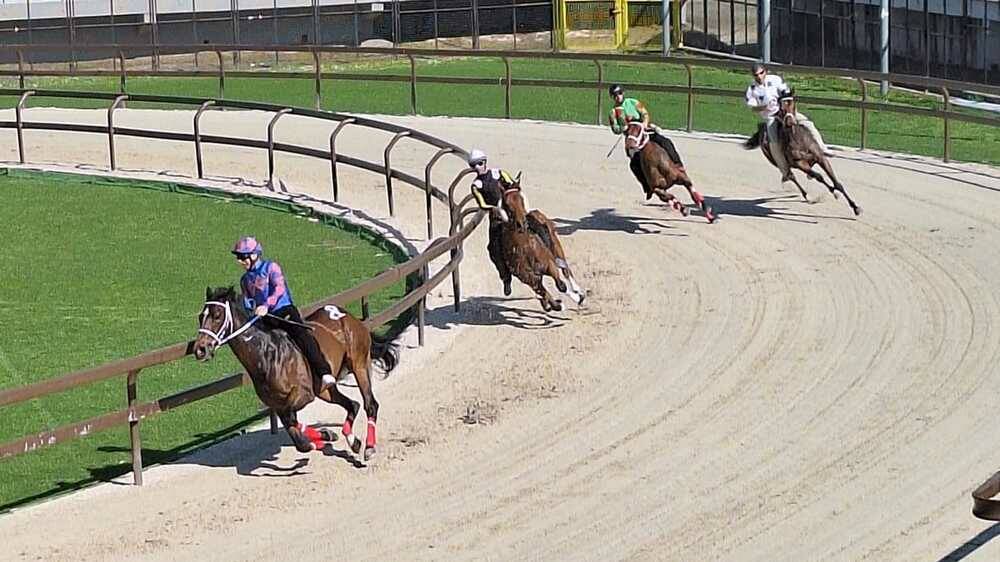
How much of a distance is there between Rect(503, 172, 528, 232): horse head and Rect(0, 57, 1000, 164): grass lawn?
1064cm

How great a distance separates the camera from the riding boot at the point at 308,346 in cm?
1178

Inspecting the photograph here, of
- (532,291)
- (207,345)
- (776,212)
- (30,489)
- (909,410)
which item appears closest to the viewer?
(207,345)

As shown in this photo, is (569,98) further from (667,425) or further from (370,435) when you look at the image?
(370,435)

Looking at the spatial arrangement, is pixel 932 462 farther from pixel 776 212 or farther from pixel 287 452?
pixel 776 212

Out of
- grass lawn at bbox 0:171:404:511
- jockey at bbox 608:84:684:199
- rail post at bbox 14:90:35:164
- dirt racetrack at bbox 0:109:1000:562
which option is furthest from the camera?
rail post at bbox 14:90:35:164

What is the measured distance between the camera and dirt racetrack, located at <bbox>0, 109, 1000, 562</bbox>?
10.7 metres

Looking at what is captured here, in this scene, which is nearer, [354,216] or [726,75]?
[354,216]

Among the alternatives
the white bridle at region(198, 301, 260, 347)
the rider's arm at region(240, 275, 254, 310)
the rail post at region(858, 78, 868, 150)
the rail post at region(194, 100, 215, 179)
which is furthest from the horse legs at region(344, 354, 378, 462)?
the rail post at region(858, 78, 868, 150)

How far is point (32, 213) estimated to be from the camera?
76.2 ft

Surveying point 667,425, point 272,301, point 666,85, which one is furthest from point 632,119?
point 666,85

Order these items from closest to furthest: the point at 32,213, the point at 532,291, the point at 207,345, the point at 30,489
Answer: the point at 207,345 < the point at 30,489 < the point at 532,291 < the point at 32,213

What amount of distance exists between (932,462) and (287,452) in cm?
444

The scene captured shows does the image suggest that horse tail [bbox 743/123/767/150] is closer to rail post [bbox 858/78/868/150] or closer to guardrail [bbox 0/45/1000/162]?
guardrail [bbox 0/45/1000/162]

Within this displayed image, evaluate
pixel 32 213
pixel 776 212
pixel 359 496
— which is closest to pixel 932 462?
pixel 359 496
